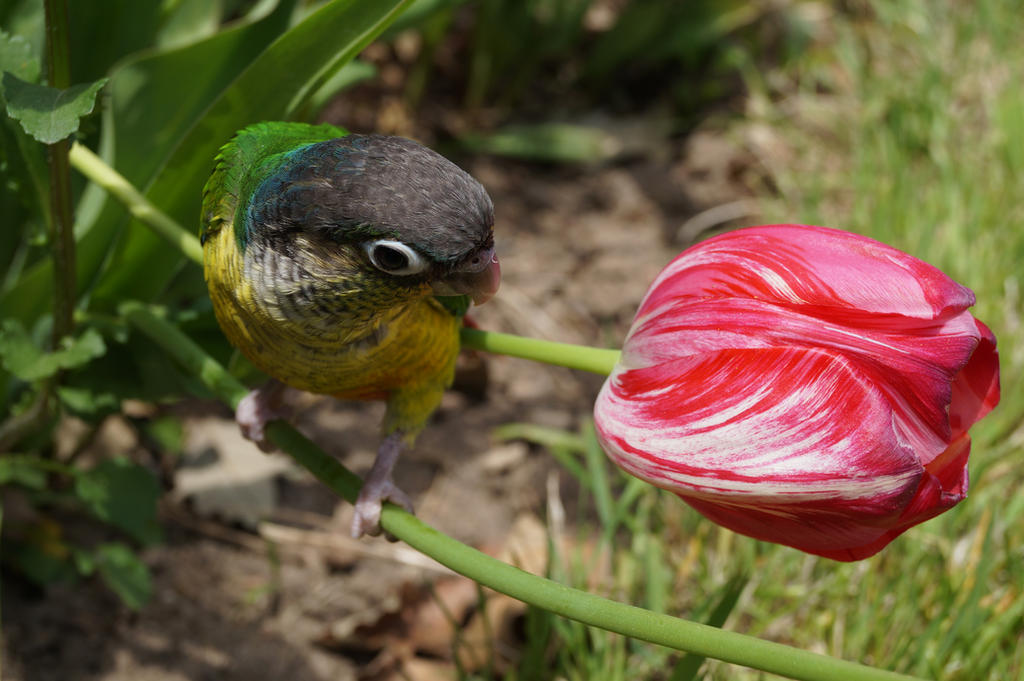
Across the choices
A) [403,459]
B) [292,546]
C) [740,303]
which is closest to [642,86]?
[403,459]

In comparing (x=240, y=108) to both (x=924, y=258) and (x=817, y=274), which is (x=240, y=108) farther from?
(x=924, y=258)

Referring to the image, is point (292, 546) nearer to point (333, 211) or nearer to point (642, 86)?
point (333, 211)

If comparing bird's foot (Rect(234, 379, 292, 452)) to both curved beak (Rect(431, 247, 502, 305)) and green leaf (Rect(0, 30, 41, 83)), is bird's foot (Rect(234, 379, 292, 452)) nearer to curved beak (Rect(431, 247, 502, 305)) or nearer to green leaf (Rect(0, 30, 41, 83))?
curved beak (Rect(431, 247, 502, 305))

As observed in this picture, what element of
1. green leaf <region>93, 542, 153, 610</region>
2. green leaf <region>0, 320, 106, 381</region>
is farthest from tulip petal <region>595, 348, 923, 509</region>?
green leaf <region>93, 542, 153, 610</region>

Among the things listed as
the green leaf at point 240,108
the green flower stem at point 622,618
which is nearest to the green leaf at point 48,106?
the green leaf at point 240,108

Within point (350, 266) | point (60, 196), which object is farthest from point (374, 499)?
point (60, 196)

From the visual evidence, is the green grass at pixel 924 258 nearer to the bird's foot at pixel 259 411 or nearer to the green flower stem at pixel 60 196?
the bird's foot at pixel 259 411

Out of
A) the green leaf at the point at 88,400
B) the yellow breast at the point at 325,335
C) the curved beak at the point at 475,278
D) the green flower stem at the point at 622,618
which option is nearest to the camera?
the green flower stem at the point at 622,618

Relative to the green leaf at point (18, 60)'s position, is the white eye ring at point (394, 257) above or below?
below
